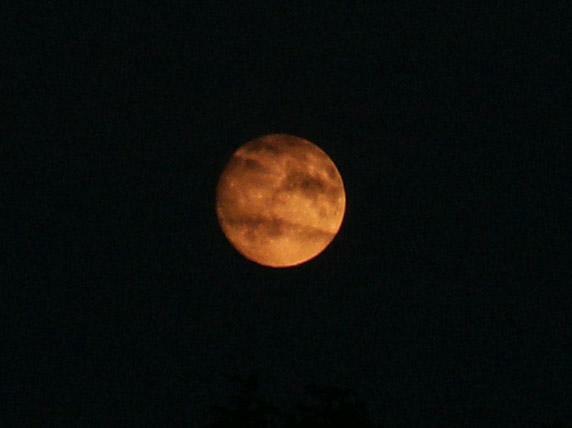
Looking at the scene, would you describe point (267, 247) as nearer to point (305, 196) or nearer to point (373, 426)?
point (305, 196)

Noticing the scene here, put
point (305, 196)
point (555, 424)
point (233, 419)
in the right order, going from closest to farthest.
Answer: point (233, 419)
point (555, 424)
point (305, 196)

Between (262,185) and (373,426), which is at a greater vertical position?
(262,185)

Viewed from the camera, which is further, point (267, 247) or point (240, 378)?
point (267, 247)

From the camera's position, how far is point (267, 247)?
36.0m

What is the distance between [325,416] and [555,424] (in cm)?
328

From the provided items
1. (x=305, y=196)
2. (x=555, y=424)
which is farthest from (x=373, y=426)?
(x=305, y=196)

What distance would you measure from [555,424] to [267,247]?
19543 mm

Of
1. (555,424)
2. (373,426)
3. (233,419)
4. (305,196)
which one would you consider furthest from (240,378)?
(305,196)

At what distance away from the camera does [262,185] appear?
3531cm

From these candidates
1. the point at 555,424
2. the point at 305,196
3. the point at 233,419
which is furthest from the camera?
the point at 305,196

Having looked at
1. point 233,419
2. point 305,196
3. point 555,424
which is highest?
point 305,196

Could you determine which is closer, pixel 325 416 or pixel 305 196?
pixel 325 416

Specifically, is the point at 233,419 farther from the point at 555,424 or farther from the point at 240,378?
the point at 555,424

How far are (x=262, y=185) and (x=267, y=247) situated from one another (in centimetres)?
144
